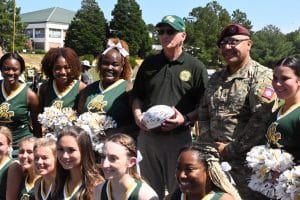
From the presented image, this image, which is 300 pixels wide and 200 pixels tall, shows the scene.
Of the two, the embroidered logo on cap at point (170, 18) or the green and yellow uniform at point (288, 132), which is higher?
the embroidered logo on cap at point (170, 18)

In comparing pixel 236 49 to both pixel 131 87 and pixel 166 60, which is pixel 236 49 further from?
pixel 131 87

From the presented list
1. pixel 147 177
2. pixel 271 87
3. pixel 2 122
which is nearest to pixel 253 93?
pixel 271 87

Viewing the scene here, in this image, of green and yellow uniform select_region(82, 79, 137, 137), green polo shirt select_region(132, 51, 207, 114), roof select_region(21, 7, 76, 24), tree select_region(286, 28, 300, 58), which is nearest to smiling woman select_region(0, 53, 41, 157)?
green and yellow uniform select_region(82, 79, 137, 137)

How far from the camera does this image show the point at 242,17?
9188 cm

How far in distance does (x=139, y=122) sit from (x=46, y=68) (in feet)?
4.80

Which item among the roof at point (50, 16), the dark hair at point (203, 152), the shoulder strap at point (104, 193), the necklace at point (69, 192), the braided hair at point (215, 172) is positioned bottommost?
the necklace at point (69, 192)

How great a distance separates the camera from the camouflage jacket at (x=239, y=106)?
4.71 metres

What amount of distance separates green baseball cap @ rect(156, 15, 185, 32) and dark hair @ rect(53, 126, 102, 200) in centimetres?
149

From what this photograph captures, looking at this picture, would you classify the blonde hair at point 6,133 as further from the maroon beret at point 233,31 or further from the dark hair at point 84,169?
the maroon beret at point 233,31

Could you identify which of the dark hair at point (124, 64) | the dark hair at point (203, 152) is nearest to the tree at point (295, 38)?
the dark hair at point (124, 64)

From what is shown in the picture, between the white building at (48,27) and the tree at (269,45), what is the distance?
5977 cm

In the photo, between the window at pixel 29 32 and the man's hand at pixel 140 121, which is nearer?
the man's hand at pixel 140 121

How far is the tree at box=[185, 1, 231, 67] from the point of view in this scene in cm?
7325

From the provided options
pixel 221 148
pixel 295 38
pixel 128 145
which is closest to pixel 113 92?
pixel 128 145
